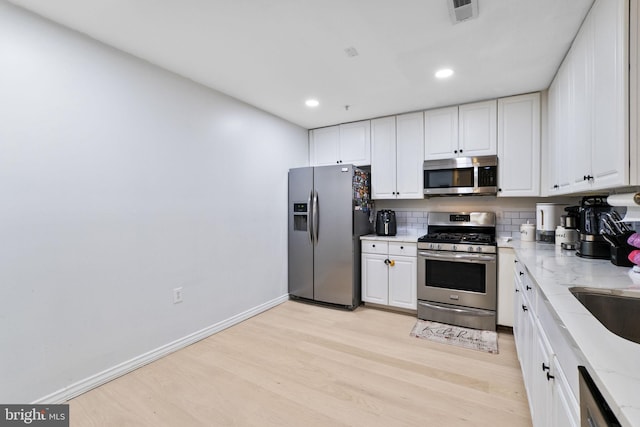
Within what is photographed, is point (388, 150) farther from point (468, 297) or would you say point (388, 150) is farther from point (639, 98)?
point (639, 98)

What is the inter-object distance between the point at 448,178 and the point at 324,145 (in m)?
1.74

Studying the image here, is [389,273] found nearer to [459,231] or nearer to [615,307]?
[459,231]

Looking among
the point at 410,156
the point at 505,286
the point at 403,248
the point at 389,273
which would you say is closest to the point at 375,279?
the point at 389,273

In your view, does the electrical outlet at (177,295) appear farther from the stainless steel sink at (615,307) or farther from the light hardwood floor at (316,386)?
the stainless steel sink at (615,307)

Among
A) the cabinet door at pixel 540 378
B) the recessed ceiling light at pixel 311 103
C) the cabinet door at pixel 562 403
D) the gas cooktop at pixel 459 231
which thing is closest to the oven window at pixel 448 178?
the gas cooktop at pixel 459 231

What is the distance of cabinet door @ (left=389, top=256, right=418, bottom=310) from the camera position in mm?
3299

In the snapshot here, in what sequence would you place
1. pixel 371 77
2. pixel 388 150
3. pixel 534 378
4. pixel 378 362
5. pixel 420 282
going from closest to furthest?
pixel 534 378, pixel 378 362, pixel 371 77, pixel 420 282, pixel 388 150

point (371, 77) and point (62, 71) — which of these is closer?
point (62, 71)

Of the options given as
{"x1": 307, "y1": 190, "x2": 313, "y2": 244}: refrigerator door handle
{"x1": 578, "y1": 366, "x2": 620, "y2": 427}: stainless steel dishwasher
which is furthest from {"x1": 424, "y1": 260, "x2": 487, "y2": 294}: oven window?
{"x1": 578, "y1": 366, "x2": 620, "y2": 427}: stainless steel dishwasher

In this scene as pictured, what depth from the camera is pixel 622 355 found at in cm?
76

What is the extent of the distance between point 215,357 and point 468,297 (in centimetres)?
245

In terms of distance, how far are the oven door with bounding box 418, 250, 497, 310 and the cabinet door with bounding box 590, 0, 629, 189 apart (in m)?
1.46

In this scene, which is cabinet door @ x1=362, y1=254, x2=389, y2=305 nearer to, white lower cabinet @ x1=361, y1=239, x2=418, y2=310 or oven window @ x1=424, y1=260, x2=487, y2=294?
white lower cabinet @ x1=361, y1=239, x2=418, y2=310

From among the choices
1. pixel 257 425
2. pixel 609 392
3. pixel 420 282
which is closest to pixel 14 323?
pixel 257 425
